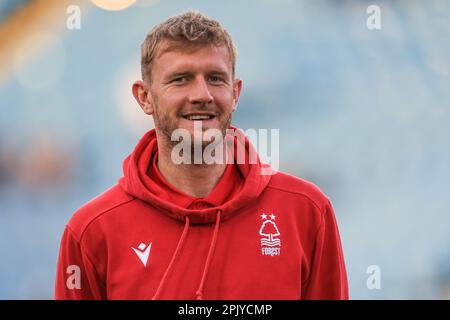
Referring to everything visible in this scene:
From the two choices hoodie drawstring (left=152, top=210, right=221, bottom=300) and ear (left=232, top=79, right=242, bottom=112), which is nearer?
hoodie drawstring (left=152, top=210, right=221, bottom=300)

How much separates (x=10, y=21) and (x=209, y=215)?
1358mm

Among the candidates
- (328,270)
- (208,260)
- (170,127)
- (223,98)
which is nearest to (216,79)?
(223,98)

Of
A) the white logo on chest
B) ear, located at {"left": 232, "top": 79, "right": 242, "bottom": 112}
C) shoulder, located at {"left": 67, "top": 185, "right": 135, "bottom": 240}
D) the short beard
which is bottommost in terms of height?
the white logo on chest

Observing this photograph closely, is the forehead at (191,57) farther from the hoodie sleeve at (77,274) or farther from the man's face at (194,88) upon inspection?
the hoodie sleeve at (77,274)

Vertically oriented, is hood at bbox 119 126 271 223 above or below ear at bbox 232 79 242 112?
below

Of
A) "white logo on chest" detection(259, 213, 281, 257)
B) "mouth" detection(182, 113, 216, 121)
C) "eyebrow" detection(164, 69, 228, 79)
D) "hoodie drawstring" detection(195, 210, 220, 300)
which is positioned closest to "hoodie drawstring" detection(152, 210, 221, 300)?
"hoodie drawstring" detection(195, 210, 220, 300)

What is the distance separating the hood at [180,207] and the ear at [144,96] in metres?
0.10

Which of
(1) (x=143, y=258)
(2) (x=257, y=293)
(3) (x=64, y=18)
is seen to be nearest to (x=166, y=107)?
(1) (x=143, y=258)

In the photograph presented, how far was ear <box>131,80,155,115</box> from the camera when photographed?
1580mm

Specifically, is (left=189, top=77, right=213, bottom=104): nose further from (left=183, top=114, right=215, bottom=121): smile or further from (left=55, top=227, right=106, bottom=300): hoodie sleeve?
(left=55, top=227, right=106, bottom=300): hoodie sleeve

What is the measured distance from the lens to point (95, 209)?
154 centimetres

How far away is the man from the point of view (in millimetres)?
1455
